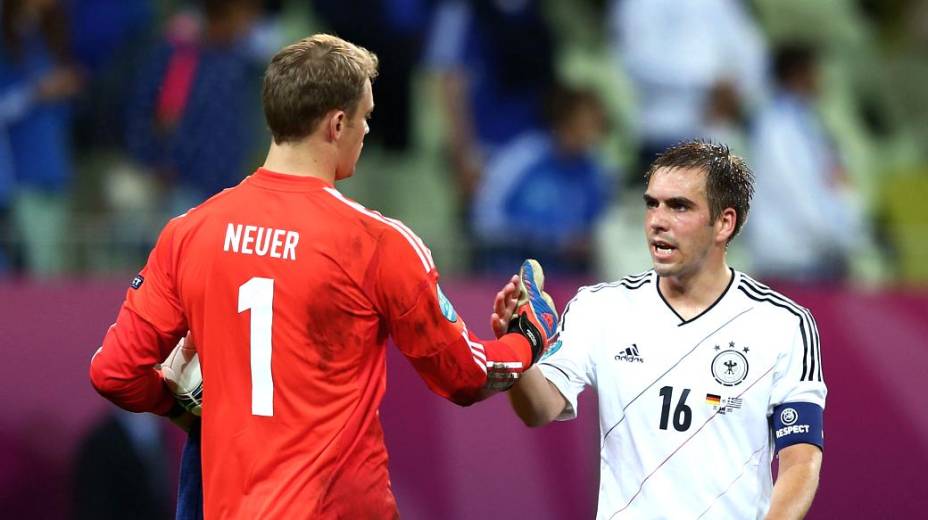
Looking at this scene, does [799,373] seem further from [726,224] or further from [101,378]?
[101,378]

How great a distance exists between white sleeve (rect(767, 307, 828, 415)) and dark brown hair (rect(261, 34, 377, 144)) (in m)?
1.49

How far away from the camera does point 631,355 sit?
4.37 metres

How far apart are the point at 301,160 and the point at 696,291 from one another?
1.33 m

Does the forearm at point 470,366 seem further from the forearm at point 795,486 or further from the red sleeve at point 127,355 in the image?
the forearm at point 795,486

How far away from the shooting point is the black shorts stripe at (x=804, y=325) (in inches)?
168

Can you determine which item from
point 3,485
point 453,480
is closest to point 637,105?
point 453,480

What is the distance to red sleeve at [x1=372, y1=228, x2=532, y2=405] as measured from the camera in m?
3.76

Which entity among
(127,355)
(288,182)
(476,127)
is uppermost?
(476,127)

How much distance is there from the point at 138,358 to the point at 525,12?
19.0 feet

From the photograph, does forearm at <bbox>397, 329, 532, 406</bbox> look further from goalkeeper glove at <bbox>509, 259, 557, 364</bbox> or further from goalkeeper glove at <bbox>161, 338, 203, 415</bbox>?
goalkeeper glove at <bbox>161, 338, 203, 415</bbox>

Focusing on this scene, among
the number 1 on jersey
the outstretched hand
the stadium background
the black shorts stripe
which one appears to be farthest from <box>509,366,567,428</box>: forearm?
the stadium background

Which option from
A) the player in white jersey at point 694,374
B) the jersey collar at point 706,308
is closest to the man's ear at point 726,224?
the player in white jersey at point 694,374

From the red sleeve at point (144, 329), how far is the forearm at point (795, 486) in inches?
68.0

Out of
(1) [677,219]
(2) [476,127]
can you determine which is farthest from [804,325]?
(2) [476,127]
